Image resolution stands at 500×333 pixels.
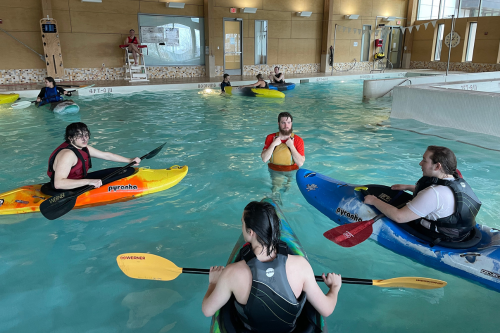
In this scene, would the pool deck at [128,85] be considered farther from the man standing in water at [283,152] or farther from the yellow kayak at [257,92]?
the man standing in water at [283,152]

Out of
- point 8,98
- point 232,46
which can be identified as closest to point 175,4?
point 232,46

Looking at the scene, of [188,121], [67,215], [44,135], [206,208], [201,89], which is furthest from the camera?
[201,89]

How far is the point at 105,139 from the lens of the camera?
7012mm

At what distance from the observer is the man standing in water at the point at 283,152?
4.06 m

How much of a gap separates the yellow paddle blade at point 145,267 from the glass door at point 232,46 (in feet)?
50.1

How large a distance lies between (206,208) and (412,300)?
233cm

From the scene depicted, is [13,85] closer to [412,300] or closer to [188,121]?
[188,121]

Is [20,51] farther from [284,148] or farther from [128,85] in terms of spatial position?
[284,148]

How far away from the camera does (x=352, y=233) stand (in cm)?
289

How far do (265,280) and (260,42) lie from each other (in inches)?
668

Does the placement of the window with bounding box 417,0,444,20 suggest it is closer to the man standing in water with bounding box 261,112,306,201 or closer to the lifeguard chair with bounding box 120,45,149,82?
the lifeguard chair with bounding box 120,45,149,82

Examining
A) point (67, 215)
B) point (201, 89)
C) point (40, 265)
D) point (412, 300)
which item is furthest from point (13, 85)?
point (412, 300)

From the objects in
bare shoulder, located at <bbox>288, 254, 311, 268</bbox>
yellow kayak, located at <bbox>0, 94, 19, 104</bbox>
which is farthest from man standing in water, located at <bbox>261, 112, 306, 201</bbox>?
yellow kayak, located at <bbox>0, 94, 19, 104</bbox>

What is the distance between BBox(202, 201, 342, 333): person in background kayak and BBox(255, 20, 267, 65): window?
16648mm
